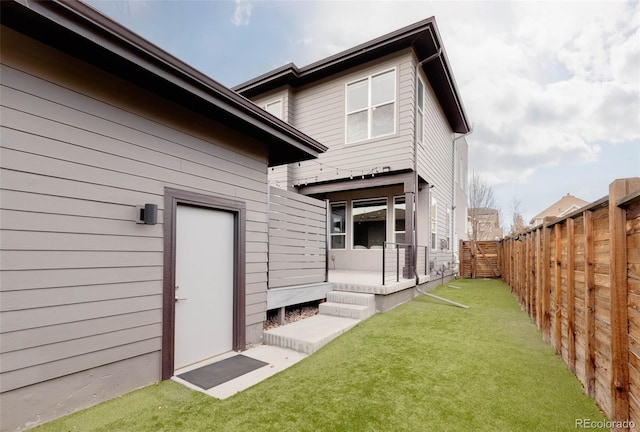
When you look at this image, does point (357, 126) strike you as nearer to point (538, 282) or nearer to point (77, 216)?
point (538, 282)

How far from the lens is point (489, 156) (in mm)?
29828

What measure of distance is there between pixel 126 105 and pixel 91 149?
0.62 metres

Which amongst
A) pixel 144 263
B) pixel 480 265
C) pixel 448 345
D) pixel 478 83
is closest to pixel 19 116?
pixel 144 263

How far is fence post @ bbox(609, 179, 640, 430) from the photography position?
2.00 meters

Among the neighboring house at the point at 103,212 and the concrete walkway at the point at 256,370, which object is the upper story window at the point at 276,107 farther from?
the concrete walkway at the point at 256,370

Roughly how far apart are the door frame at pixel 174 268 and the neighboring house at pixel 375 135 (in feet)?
15.3

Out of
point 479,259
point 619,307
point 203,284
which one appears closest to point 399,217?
point 479,259

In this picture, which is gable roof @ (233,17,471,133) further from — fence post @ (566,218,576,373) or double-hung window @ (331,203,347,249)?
fence post @ (566,218,576,373)

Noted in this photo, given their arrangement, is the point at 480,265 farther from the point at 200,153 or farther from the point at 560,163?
the point at 560,163

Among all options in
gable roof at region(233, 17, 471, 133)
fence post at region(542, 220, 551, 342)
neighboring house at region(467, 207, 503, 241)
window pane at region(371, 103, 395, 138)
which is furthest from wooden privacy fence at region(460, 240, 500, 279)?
fence post at region(542, 220, 551, 342)

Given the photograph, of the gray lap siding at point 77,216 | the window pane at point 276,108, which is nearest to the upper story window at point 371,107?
the window pane at point 276,108

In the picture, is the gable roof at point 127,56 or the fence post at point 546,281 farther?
the fence post at point 546,281

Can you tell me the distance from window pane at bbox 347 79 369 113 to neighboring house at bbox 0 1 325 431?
4.77m

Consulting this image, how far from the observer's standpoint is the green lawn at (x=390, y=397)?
2.47 meters
